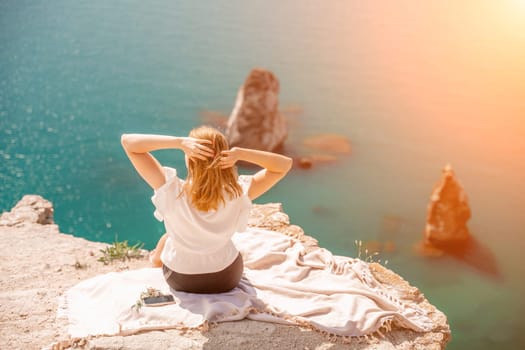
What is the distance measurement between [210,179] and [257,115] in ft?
52.3

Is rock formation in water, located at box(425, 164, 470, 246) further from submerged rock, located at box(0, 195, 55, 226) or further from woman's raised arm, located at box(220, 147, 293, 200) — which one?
woman's raised arm, located at box(220, 147, 293, 200)

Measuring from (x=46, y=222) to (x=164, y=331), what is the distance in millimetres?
5098

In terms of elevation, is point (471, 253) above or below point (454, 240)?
below

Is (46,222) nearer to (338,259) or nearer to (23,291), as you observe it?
(23,291)

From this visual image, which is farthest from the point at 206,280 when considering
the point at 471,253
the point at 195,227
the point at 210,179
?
the point at 471,253

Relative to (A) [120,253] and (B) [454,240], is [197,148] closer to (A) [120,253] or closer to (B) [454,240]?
(A) [120,253]

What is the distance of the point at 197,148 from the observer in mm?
4707

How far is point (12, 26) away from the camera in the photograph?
89.2 feet

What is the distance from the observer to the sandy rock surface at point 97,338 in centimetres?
497

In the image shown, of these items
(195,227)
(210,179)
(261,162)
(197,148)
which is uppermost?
(197,148)

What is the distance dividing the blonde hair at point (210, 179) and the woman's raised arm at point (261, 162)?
9cm

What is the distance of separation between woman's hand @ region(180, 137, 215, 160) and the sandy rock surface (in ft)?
5.21

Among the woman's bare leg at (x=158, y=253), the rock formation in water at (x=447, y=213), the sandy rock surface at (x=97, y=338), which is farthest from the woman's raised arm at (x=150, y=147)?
the rock formation in water at (x=447, y=213)

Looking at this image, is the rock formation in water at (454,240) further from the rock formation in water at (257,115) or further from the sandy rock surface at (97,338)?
the sandy rock surface at (97,338)
